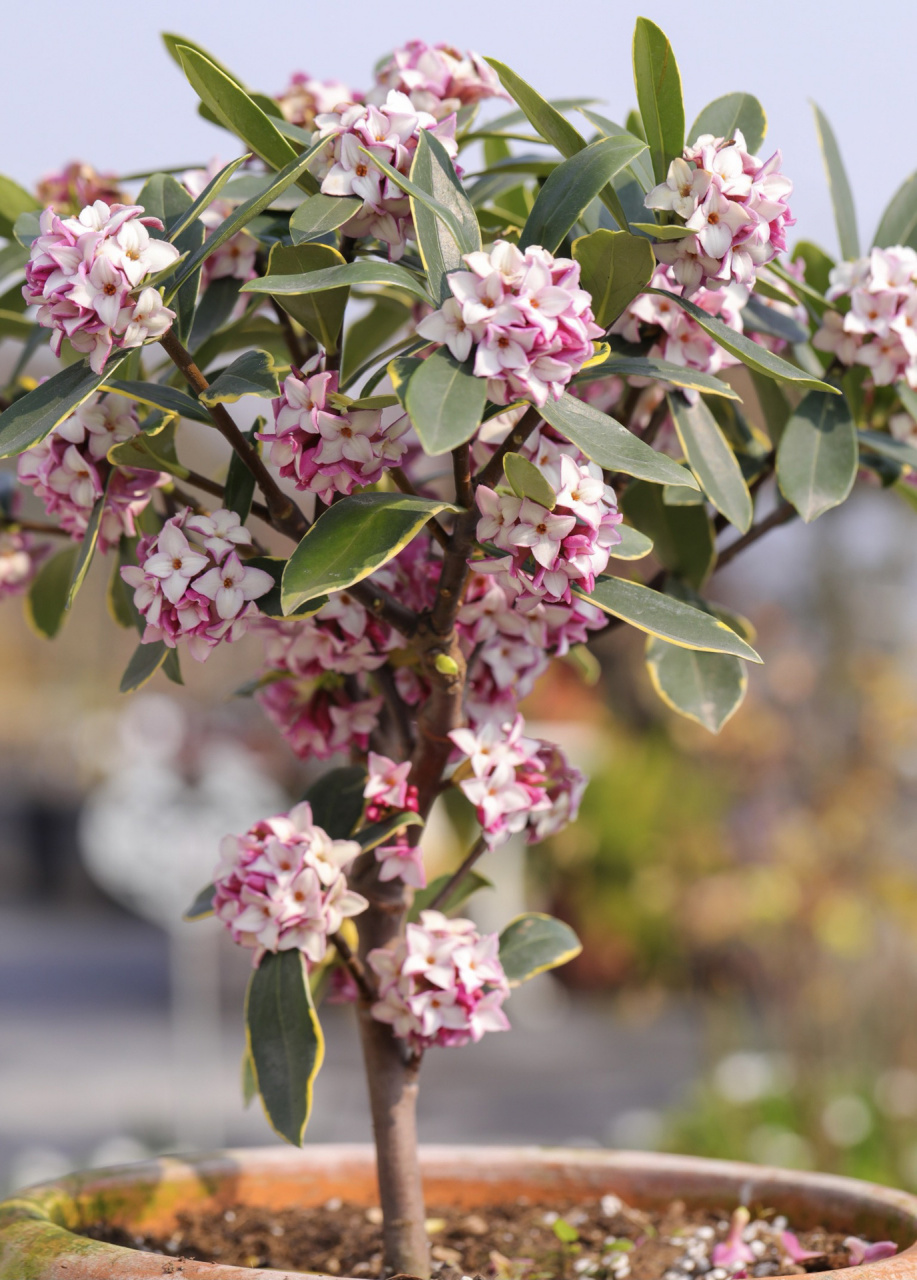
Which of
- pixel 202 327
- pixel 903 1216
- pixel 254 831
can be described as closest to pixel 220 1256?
pixel 254 831

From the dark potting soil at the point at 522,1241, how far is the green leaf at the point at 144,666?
1.23ft

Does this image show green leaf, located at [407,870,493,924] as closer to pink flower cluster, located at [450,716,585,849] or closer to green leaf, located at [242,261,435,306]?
pink flower cluster, located at [450,716,585,849]

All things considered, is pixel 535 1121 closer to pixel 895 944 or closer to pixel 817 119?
pixel 895 944

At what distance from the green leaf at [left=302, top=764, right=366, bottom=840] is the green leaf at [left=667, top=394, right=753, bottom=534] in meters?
0.27

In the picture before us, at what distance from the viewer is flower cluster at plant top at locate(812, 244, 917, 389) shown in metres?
0.72

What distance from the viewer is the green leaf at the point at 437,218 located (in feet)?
1.74

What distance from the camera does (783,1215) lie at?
89 centimetres

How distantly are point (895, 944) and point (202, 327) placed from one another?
2.51 meters

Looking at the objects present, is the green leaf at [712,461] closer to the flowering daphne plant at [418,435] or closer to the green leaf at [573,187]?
the flowering daphne plant at [418,435]

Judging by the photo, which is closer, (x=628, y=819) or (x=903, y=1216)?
(x=903, y=1216)

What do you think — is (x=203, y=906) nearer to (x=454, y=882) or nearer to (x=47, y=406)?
(x=454, y=882)

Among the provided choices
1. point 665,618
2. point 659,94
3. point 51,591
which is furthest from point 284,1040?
point 659,94

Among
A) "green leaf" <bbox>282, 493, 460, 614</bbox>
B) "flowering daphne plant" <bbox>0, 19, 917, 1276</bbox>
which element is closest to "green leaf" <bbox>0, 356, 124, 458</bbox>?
"flowering daphne plant" <bbox>0, 19, 917, 1276</bbox>

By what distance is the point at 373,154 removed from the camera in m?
0.58
